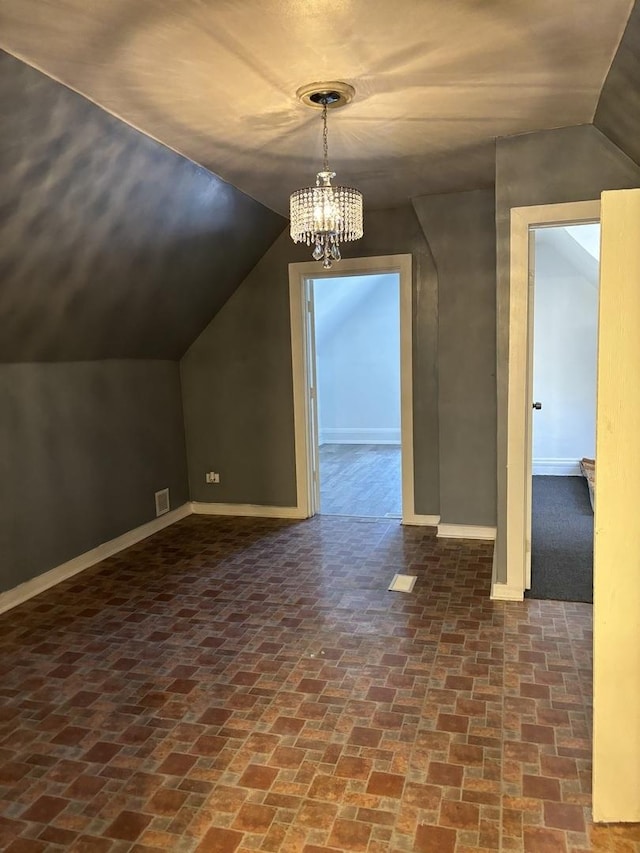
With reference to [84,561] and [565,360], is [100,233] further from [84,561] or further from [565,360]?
[565,360]

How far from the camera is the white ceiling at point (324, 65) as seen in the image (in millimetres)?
1781

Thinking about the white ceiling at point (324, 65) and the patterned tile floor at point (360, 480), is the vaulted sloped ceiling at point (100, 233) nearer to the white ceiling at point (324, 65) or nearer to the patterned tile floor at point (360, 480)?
the white ceiling at point (324, 65)

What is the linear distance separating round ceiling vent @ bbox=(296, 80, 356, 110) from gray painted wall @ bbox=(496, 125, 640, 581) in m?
1.00

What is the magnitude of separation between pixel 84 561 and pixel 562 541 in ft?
10.2

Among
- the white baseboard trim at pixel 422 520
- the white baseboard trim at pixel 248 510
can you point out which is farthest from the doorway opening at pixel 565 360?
the white baseboard trim at pixel 248 510

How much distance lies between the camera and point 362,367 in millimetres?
8203

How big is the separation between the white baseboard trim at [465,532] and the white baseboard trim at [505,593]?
96 cm

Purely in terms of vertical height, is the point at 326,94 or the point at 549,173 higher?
the point at 326,94

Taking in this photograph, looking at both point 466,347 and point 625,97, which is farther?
point 466,347

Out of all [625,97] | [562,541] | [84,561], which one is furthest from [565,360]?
[84,561]

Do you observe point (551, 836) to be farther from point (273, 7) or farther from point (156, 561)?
point (156, 561)

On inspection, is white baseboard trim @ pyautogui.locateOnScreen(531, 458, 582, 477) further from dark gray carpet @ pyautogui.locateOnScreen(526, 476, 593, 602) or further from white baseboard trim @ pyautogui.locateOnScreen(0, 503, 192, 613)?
white baseboard trim @ pyautogui.locateOnScreen(0, 503, 192, 613)

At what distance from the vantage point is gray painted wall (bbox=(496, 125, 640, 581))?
288cm

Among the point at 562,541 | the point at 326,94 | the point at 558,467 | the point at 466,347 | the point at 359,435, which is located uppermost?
the point at 326,94
